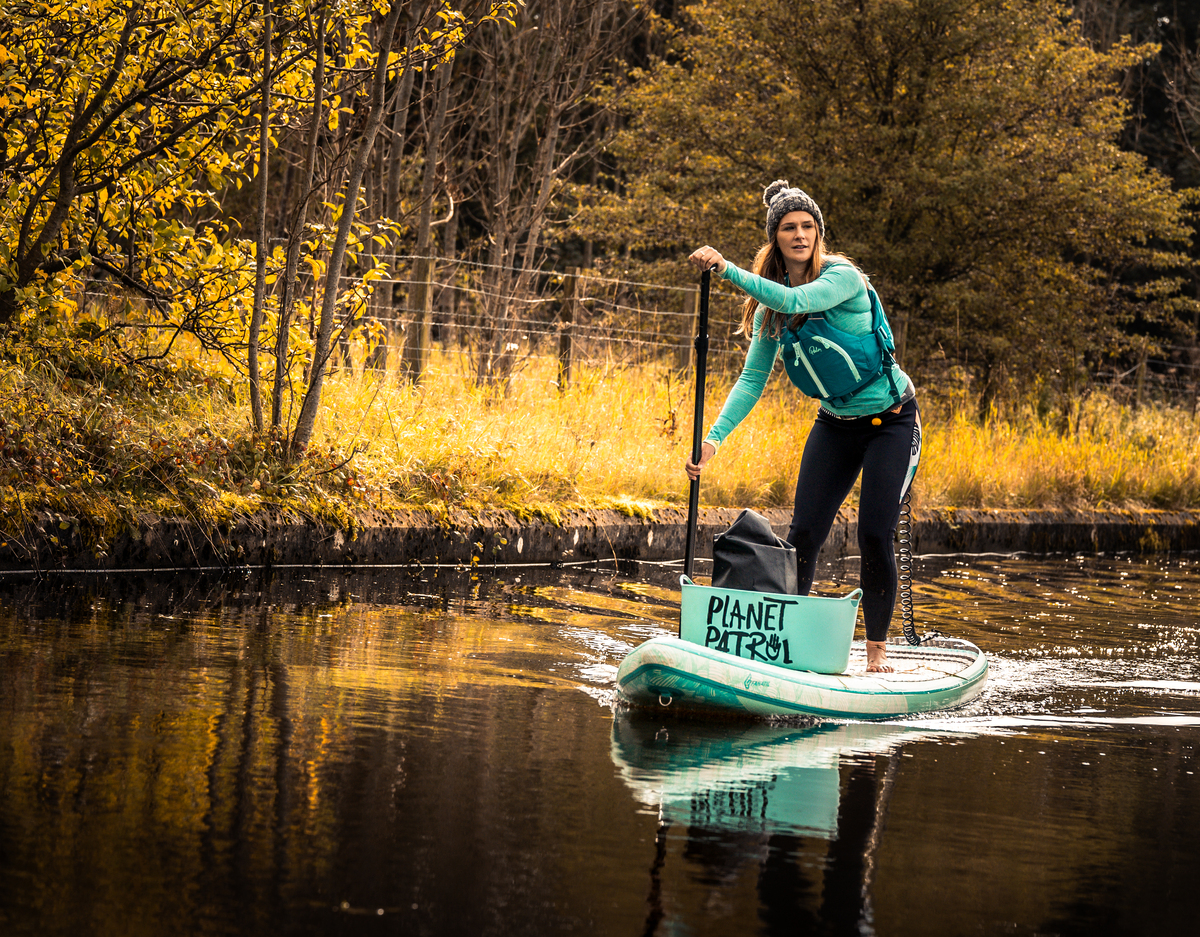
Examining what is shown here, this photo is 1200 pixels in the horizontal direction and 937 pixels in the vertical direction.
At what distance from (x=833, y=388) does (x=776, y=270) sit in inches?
21.0

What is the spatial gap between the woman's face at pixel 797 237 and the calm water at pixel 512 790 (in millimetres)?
1837

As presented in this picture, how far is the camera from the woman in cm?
569

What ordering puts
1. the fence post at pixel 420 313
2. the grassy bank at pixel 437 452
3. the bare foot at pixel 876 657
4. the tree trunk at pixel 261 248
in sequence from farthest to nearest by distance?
the fence post at pixel 420 313
the tree trunk at pixel 261 248
the grassy bank at pixel 437 452
the bare foot at pixel 876 657

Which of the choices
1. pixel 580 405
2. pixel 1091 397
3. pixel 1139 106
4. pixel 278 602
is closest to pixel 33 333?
pixel 278 602

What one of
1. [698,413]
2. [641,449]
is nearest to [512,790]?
[698,413]

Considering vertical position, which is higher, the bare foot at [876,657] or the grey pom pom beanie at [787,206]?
the grey pom pom beanie at [787,206]

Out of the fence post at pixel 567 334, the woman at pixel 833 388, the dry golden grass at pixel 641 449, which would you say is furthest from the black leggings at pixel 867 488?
the fence post at pixel 567 334

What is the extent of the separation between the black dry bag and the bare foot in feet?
2.08

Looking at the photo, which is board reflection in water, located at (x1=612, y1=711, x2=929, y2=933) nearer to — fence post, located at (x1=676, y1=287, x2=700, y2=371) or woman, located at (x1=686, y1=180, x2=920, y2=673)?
woman, located at (x1=686, y1=180, x2=920, y2=673)

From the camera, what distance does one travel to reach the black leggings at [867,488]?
5.89 meters

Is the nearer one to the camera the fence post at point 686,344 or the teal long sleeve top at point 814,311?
the teal long sleeve top at point 814,311

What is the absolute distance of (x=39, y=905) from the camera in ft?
9.50

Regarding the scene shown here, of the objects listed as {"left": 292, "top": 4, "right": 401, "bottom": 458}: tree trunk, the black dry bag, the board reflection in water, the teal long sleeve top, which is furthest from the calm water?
{"left": 292, "top": 4, "right": 401, "bottom": 458}: tree trunk

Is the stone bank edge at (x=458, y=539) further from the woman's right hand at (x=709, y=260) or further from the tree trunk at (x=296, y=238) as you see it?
the woman's right hand at (x=709, y=260)
